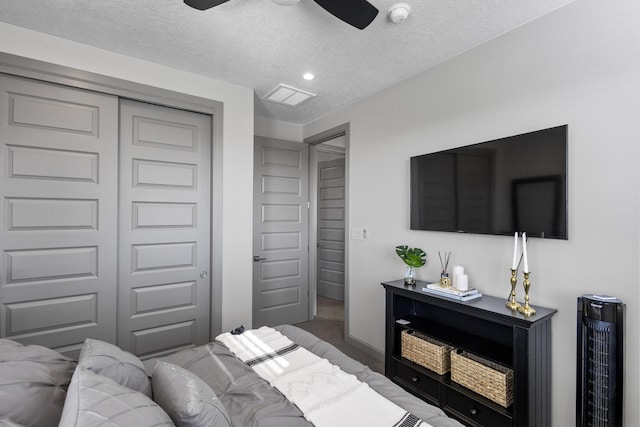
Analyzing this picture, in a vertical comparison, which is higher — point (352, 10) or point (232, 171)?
point (352, 10)

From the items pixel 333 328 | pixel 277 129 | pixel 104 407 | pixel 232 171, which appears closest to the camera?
pixel 104 407

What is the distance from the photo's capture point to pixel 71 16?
196 centimetres

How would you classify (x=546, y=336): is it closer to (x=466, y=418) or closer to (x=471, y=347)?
(x=471, y=347)

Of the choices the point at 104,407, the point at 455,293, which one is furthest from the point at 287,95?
the point at 104,407

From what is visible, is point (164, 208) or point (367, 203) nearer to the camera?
point (164, 208)

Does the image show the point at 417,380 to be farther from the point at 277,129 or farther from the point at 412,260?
the point at 277,129

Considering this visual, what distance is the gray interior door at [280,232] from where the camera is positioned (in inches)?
146

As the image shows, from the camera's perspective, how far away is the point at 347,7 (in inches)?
59.9

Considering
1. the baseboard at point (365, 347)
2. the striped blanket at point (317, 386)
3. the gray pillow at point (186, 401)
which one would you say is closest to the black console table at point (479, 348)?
the baseboard at point (365, 347)

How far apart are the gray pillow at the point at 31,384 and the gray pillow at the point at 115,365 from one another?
0.33ft

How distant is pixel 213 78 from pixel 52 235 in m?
1.81

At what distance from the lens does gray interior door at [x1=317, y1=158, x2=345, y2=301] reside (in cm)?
508

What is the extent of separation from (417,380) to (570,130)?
6.32ft

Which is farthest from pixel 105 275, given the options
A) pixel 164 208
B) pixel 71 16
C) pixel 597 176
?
pixel 597 176
